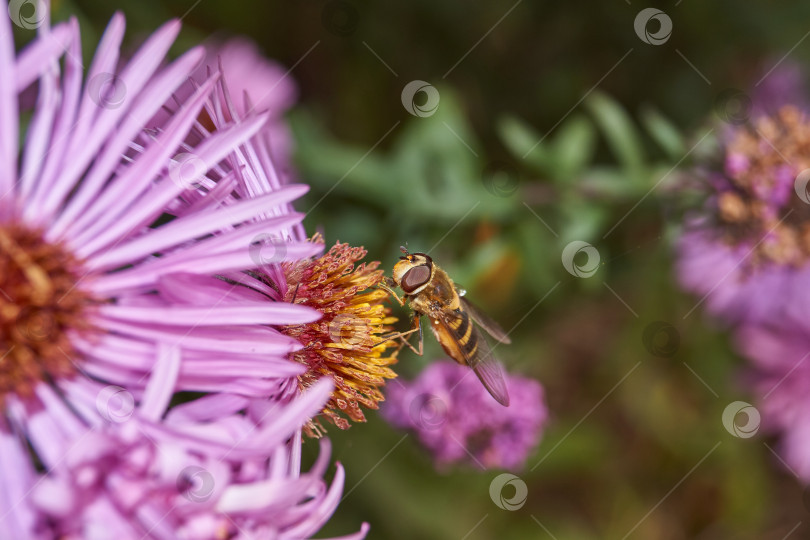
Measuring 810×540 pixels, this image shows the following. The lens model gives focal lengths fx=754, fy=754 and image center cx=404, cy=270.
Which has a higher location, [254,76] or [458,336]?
[254,76]

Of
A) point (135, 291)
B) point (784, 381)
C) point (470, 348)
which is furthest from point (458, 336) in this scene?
point (784, 381)

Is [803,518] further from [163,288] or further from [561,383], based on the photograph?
[163,288]

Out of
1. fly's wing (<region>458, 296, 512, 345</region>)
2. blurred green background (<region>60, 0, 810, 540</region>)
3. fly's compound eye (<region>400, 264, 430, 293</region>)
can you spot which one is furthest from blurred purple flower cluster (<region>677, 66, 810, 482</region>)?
A: fly's compound eye (<region>400, 264, 430, 293</region>)

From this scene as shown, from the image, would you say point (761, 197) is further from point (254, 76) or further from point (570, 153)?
point (254, 76)

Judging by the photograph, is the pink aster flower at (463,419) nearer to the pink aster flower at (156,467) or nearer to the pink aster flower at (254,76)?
the pink aster flower at (156,467)

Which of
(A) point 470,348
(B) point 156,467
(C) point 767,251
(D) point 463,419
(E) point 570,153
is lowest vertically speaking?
(B) point 156,467

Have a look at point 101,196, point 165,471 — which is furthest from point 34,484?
point 101,196
